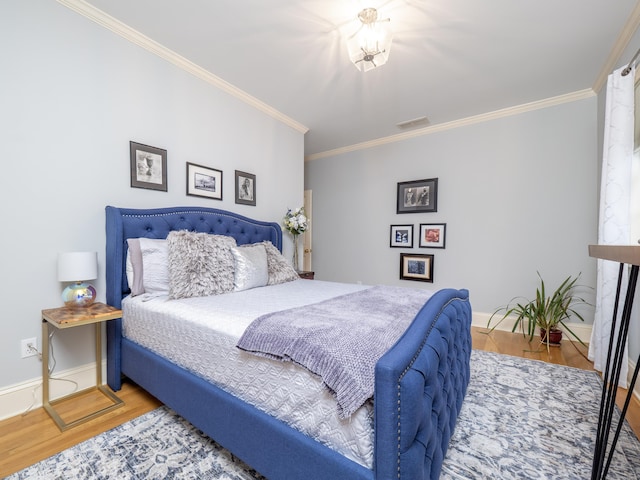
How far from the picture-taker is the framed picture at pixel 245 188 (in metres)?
3.25

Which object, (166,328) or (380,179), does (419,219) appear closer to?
(380,179)

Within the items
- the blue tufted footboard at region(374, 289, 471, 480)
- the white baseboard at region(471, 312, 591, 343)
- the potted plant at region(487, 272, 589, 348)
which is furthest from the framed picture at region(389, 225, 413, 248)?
the blue tufted footboard at region(374, 289, 471, 480)

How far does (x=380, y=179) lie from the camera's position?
4.57 m

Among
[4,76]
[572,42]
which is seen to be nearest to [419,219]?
[572,42]

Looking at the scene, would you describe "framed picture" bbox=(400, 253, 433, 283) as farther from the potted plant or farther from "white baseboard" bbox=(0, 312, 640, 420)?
"white baseboard" bbox=(0, 312, 640, 420)

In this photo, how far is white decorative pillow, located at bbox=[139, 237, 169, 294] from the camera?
2115 millimetres

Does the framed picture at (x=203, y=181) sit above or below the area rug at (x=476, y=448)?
above

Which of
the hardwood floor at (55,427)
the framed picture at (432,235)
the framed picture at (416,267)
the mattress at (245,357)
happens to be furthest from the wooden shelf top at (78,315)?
the framed picture at (432,235)

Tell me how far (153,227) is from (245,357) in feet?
5.45

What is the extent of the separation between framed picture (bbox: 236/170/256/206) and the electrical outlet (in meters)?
2.00

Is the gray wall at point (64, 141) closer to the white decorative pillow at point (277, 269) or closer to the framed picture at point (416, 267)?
the white decorative pillow at point (277, 269)

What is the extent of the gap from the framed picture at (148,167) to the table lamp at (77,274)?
75 cm

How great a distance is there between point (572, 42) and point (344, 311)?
291 cm

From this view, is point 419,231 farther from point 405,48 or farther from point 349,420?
point 349,420
